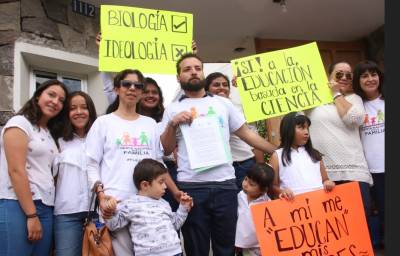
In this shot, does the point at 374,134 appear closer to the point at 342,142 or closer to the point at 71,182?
the point at 342,142

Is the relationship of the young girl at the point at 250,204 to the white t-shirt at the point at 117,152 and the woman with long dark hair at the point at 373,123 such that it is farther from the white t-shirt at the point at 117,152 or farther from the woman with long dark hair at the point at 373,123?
the woman with long dark hair at the point at 373,123

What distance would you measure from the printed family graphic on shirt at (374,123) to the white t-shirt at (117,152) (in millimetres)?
1659

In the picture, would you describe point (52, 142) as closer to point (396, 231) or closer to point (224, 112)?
point (224, 112)

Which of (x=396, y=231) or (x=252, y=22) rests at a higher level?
→ (x=252, y=22)

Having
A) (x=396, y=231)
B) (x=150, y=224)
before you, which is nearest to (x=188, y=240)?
(x=150, y=224)

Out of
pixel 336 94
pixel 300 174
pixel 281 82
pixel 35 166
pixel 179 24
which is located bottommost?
pixel 300 174

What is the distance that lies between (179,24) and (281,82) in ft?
3.16

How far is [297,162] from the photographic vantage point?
290 centimetres

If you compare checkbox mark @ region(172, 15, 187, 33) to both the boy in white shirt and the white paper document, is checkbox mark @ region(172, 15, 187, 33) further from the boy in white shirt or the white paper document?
the boy in white shirt

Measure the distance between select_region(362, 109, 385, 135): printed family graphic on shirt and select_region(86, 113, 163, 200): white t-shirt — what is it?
166 centimetres

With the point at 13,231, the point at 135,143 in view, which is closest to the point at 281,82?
the point at 135,143

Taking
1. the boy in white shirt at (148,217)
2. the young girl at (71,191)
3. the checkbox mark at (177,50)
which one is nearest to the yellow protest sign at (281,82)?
the checkbox mark at (177,50)

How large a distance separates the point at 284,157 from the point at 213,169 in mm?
564

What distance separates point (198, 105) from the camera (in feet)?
9.05
